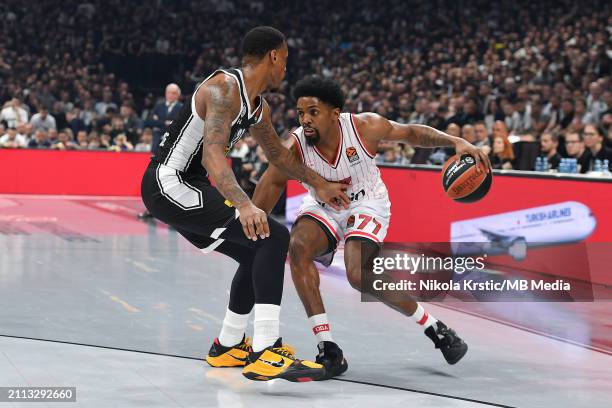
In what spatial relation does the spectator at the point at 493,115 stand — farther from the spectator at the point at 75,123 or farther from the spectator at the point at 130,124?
the spectator at the point at 75,123

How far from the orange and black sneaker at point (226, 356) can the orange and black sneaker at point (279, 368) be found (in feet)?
1.29

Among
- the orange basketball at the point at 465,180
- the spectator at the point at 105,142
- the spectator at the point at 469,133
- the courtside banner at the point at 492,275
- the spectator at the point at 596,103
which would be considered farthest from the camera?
the spectator at the point at 105,142

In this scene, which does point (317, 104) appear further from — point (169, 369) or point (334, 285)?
point (334, 285)

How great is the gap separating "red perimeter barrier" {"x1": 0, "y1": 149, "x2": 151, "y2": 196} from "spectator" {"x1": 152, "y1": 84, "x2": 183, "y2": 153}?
4.00 meters

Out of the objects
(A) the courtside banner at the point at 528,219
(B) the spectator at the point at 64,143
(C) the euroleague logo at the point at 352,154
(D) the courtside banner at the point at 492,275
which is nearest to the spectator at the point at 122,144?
(B) the spectator at the point at 64,143

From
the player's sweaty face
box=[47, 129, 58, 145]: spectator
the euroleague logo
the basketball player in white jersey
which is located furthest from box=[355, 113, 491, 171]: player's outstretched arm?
box=[47, 129, 58, 145]: spectator

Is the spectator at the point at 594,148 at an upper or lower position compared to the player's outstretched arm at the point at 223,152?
upper

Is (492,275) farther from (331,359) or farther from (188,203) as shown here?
(188,203)

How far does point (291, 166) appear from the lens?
5285mm

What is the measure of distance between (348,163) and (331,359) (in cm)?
118

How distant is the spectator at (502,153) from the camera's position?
10.8m

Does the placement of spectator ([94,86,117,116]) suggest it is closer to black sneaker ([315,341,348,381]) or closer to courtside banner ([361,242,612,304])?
courtside banner ([361,242,612,304])

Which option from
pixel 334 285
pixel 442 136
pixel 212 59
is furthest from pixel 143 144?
pixel 442 136

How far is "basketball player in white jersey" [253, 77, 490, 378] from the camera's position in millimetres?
5254
